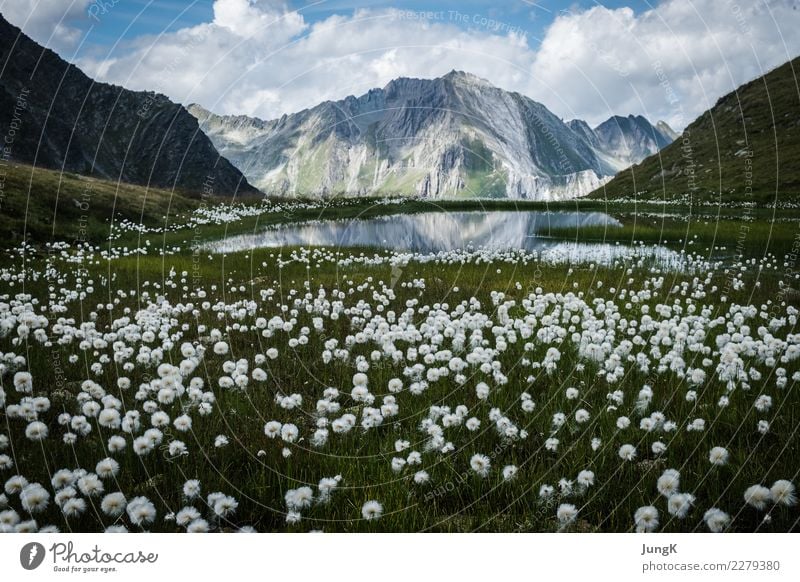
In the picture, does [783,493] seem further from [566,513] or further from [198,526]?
[198,526]

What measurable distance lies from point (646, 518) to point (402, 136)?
1845 centimetres

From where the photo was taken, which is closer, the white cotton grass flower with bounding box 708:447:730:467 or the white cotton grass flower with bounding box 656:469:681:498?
the white cotton grass flower with bounding box 656:469:681:498

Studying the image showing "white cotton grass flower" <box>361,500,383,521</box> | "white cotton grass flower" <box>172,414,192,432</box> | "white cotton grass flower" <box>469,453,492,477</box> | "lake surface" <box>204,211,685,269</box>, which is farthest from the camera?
"lake surface" <box>204,211,685,269</box>

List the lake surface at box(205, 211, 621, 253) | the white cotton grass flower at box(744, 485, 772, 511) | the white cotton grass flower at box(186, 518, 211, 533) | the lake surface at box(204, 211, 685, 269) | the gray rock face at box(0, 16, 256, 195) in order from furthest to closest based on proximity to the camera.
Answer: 1. the lake surface at box(205, 211, 621, 253)
2. the lake surface at box(204, 211, 685, 269)
3. the gray rock face at box(0, 16, 256, 195)
4. the white cotton grass flower at box(744, 485, 772, 511)
5. the white cotton grass flower at box(186, 518, 211, 533)

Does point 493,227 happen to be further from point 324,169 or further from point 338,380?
point 338,380

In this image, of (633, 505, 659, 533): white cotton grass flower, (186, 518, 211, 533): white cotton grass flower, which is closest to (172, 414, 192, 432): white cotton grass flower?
(186, 518, 211, 533): white cotton grass flower

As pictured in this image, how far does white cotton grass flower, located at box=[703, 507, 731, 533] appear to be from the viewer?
3.21 meters

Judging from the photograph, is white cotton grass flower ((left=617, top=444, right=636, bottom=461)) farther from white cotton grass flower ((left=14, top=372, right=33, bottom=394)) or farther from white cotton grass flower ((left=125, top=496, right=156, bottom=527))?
white cotton grass flower ((left=14, top=372, right=33, bottom=394))

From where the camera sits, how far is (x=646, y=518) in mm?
3326

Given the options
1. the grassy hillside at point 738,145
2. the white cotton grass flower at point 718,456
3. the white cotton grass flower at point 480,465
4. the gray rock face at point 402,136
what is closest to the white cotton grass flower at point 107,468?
the white cotton grass flower at point 480,465

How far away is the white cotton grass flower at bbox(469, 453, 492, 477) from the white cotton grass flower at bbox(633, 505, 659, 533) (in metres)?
1.02

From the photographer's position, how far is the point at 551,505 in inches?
137
